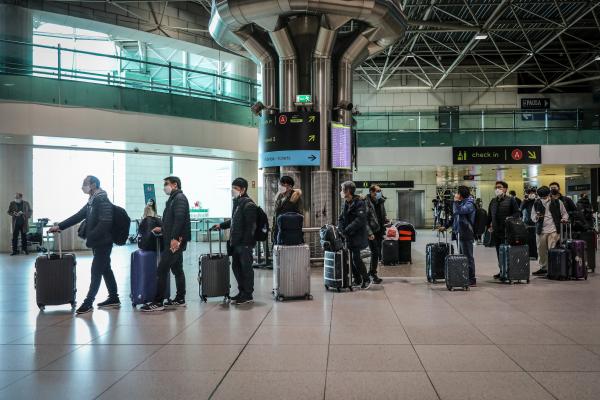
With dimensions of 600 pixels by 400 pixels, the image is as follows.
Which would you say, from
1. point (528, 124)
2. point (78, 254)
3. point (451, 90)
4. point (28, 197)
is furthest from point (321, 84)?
point (451, 90)

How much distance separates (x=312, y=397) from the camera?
3.79 metres

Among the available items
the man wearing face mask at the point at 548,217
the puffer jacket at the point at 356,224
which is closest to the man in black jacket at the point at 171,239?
the puffer jacket at the point at 356,224

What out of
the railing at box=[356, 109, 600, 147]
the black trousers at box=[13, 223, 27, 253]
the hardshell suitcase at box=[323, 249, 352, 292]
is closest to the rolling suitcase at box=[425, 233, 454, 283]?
the hardshell suitcase at box=[323, 249, 352, 292]

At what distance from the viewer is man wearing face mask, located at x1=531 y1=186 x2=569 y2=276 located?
1043 centimetres

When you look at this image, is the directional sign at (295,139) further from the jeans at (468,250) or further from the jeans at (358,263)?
the jeans at (468,250)

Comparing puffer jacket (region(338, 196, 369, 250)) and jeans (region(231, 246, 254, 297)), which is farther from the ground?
puffer jacket (region(338, 196, 369, 250))

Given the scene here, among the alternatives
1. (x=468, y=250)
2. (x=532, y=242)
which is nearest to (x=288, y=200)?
(x=468, y=250)

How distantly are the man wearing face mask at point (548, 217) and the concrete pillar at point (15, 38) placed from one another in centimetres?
1398

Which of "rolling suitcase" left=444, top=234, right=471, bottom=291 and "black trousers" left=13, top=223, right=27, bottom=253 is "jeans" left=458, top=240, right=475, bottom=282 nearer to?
"rolling suitcase" left=444, top=234, right=471, bottom=291

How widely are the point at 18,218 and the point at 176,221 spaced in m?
11.2

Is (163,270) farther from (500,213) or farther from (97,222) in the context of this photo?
(500,213)

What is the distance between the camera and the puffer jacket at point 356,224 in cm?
868

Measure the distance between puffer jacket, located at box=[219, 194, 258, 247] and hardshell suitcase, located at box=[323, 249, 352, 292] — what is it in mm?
1640

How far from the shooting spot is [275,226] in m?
8.72
